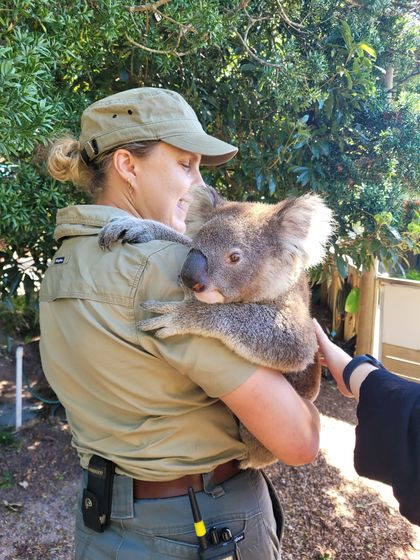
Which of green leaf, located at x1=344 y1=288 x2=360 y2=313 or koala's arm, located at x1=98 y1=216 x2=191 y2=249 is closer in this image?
koala's arm, located at x1=98 y1=216 x2=191 y2=249

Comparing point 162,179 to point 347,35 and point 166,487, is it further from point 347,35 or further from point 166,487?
point 347,35

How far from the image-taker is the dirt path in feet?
9.44

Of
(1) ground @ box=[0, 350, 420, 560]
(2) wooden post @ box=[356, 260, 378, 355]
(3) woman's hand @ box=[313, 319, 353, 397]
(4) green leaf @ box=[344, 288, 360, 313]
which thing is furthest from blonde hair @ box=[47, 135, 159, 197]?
(4) green leaf @ box=[344, 288, 360, 313]

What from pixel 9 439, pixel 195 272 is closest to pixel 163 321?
pixel 195 272

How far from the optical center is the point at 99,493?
1153 mm

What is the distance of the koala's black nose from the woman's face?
0.22 m

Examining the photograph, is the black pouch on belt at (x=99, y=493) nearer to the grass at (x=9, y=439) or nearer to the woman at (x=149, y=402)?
the woman at (x=149, y=402)

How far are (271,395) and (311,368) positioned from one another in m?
0.58

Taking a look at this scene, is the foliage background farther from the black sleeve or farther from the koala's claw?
the black sleeve

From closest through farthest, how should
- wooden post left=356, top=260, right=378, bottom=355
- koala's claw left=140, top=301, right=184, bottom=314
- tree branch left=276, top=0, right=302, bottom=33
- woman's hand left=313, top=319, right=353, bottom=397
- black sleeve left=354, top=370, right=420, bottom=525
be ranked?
black sleeve left=354, top=370, right=420, bottom=525
koala's claw left=140, top=301, right=184, bottom=314
woman's hand left=313, top=319, right=353, bottom=397
tree branch left=276, top=0, right=302, bottom=33
wooden post left=356, top=260, right=378, bottom=355

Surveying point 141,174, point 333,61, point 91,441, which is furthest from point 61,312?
point 333,61

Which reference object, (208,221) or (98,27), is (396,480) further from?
(98,27)

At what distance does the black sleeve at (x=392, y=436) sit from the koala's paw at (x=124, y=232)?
70cm

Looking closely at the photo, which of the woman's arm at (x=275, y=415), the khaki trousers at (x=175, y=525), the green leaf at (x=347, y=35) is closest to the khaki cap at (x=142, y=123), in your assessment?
the woman's arm at (x=275, y=415)
